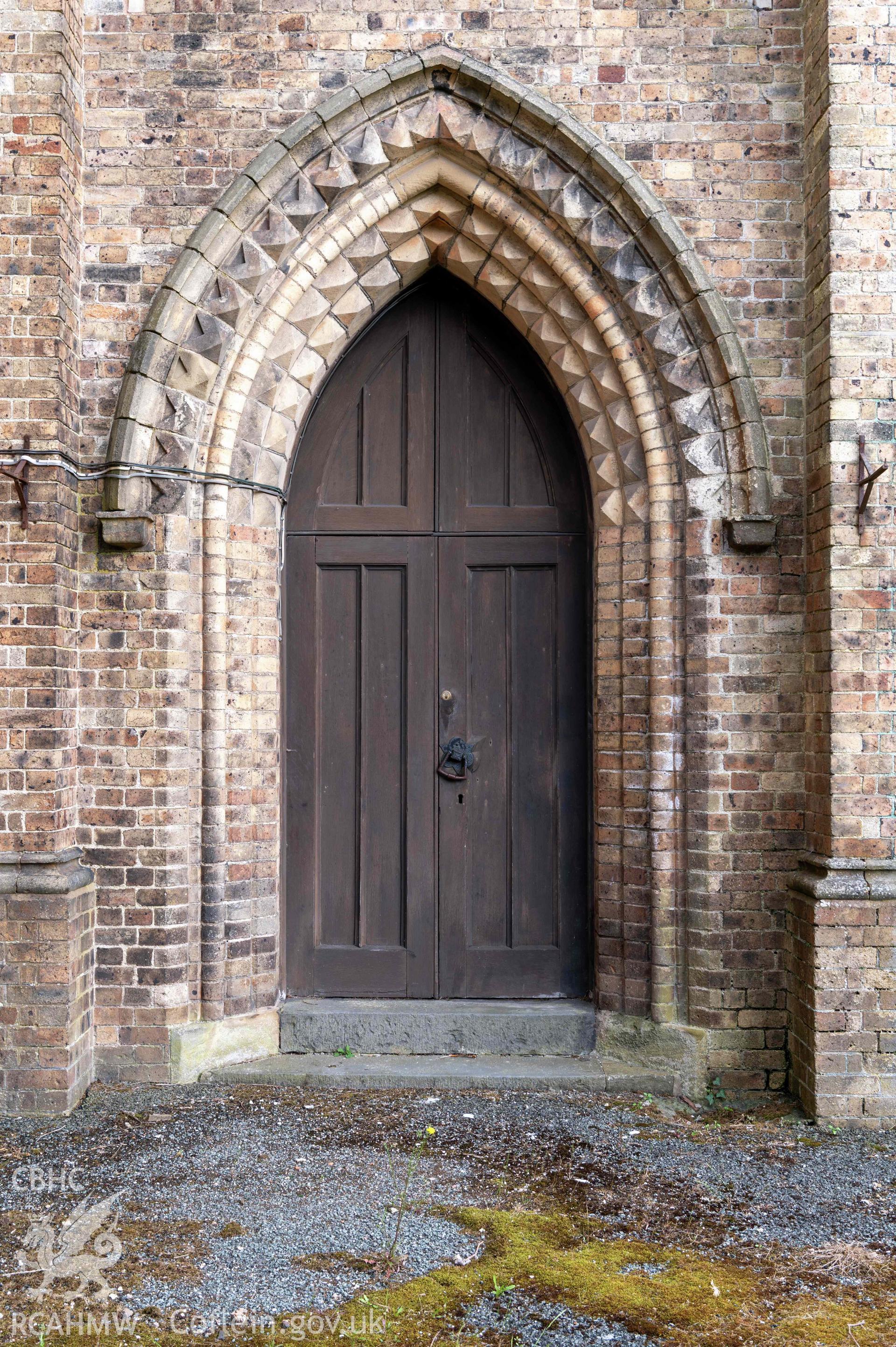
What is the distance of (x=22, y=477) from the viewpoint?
4332 millimetres

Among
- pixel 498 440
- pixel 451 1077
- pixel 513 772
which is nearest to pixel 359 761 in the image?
pixel 513 772

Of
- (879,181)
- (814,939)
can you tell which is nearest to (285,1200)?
(814,939)

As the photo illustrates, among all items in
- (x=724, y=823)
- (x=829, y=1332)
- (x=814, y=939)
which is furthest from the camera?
(x=724, y=823)

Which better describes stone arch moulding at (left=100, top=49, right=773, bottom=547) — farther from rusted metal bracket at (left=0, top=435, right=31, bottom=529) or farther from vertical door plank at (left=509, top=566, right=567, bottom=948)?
vertical door plank at (left=509, top=566, right=567, bottom=948)

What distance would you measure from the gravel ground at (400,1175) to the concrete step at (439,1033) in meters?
0.33

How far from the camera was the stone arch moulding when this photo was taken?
180 inches

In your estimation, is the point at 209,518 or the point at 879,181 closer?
the point at 879,181

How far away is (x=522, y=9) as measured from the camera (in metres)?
4.70

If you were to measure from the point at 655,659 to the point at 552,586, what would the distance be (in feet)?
2.42

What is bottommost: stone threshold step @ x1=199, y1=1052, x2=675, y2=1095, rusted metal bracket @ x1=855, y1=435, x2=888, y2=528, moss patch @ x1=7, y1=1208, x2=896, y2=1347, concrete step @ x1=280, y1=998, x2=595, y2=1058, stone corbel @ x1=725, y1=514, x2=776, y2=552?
moss patch @ x1=7, y1=1208, x2=896, y2=1347

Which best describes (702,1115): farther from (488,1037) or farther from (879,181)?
(879,181)

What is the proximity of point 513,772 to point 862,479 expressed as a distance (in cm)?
214

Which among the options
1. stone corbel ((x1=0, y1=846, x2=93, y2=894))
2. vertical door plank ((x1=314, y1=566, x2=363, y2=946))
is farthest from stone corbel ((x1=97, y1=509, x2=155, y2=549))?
stone corbel ((x1=0, y1=846, x2=93, y2=894))

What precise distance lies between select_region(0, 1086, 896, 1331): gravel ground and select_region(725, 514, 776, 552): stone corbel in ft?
8.38
